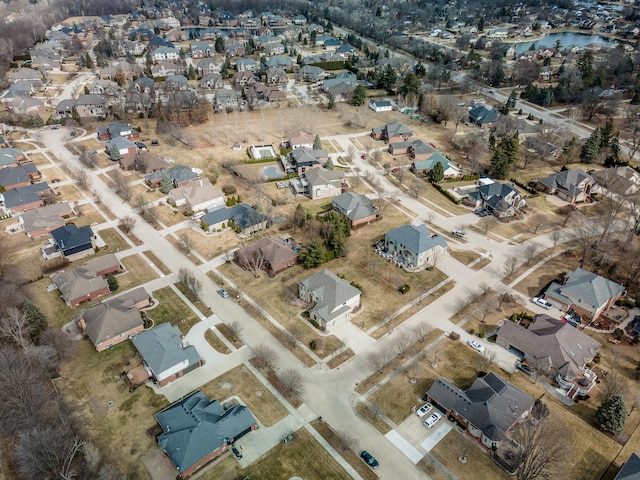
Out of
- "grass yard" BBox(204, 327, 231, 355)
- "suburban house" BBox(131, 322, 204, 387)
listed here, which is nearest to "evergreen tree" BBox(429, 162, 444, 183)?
"grass yard" BBox(204, 327, 231, 355)

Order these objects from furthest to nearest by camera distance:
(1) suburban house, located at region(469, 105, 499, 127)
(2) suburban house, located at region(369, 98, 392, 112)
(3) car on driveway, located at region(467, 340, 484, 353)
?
(2) suburban house, located at region(369, 98, 392, 112), (1) suburban house, located at region(469, 105, 499, 127), (3) car on driveway, located at region(467, 340, 484, 353)

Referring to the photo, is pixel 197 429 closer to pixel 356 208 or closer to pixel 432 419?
pixel 432 419

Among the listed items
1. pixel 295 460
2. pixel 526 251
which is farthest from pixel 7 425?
pixel 526 251

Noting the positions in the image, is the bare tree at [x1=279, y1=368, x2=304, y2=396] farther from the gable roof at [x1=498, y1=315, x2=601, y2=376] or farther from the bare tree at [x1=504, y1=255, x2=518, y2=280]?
the bare tree at [x1=504, y1=255, x2=518, y2=280]

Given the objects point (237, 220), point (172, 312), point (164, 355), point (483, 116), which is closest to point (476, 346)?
point (164, 355)

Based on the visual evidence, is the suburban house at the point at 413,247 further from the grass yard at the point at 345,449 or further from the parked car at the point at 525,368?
the grass yard at the point at 345,449

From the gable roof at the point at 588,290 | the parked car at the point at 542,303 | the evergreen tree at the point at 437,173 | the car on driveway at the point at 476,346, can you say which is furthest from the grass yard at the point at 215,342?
the evergreen tree at the point at 437,173

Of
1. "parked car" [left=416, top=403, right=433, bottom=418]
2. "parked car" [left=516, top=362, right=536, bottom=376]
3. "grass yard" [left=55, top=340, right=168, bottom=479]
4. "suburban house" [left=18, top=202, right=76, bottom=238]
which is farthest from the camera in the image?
"suburban house" [left=18, top=202, right=76, bottom=238]
